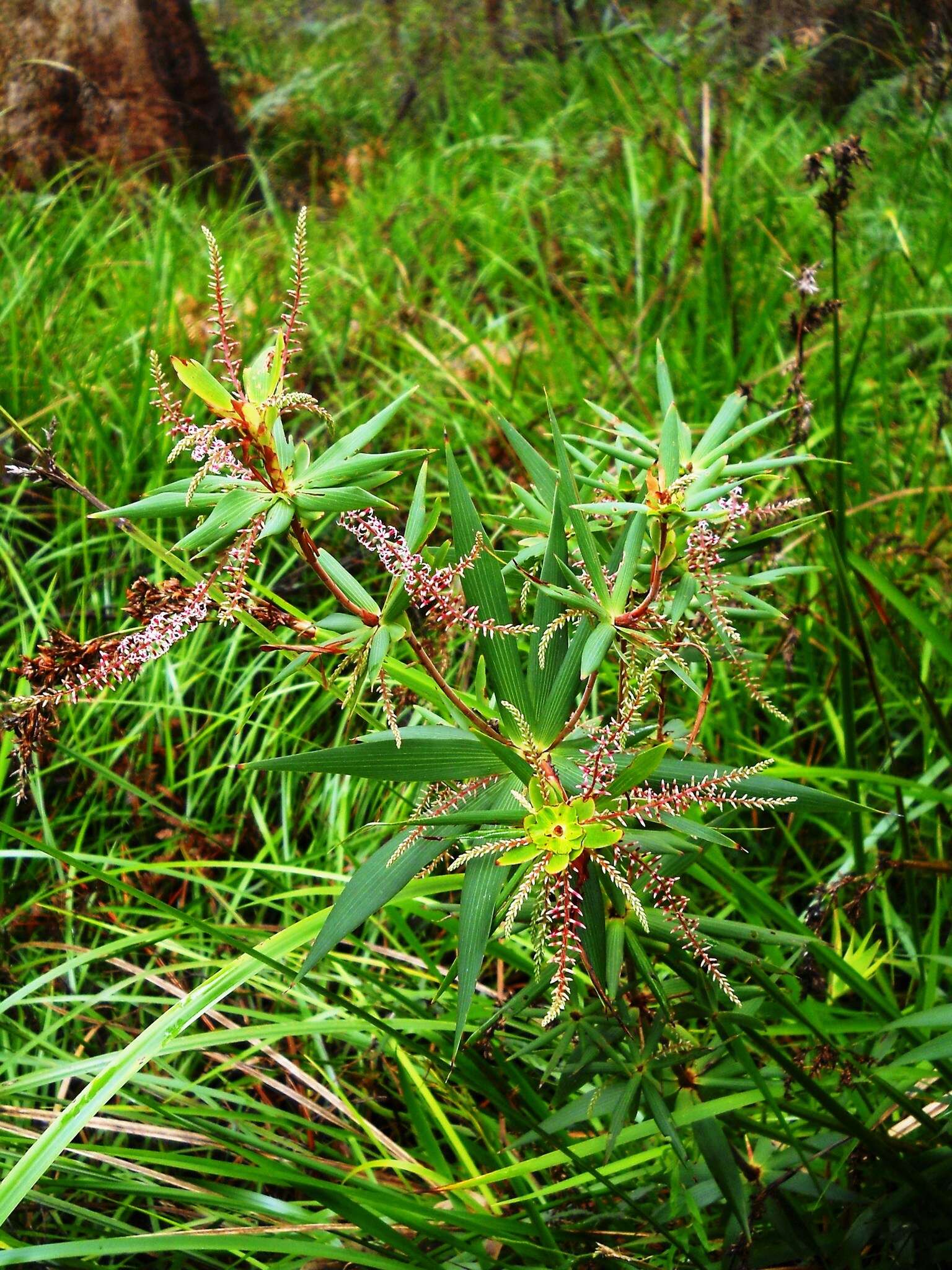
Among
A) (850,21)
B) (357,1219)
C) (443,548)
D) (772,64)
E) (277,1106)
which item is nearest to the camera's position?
(443,548)

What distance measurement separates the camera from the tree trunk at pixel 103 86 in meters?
4.42

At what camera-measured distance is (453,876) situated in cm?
111

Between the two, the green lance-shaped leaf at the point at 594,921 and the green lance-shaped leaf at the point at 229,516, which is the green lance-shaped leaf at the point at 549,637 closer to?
the green lance-shaped leaf at the point at 594,921

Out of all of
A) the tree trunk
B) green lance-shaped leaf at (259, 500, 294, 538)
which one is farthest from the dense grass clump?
the tree trunk

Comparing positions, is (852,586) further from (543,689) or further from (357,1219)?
(357,1219)

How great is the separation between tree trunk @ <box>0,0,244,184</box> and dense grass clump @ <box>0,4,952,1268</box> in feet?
3.57

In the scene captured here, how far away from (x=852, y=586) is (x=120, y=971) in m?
1.43

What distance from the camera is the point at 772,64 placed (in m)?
4.06

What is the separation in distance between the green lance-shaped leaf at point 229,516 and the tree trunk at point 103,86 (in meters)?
4.30

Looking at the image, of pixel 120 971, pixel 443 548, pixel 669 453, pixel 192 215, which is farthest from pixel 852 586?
pixel 192 215

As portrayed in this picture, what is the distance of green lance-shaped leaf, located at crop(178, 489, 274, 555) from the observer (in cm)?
73

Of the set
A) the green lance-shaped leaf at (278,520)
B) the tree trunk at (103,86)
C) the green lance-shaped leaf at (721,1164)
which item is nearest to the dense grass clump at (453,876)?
the green lance-shaped leaf at (721,1164)

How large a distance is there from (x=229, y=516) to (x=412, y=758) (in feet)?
0.79

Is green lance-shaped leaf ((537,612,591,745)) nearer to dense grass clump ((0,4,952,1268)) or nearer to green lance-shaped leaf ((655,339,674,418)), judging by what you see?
dense grass clump ((0,4,952,1268))
